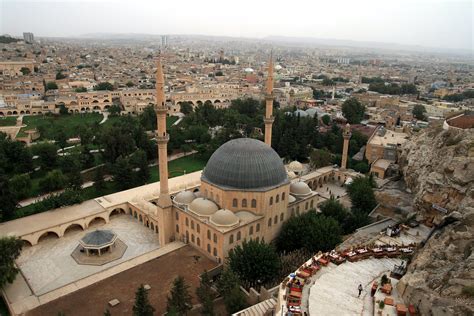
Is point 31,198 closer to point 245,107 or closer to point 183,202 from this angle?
point 183,202

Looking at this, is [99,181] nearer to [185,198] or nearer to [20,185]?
[20,185]

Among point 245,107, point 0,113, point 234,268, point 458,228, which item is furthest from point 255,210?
point 0,113

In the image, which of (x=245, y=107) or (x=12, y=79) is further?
(x=12, y=79)

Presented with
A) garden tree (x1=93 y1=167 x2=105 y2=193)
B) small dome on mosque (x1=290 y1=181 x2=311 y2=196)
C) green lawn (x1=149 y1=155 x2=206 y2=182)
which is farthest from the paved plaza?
green lawn (x1=149 y1=155 x2=206 y2=182)

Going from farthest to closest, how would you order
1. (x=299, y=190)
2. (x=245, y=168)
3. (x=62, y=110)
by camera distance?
(x=62, y=110) < (x=299, y=190) < (x=245, y=168)

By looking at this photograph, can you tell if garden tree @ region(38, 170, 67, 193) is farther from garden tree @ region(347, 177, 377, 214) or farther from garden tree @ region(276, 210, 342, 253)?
garden tree @ region(347, 177, 377, 214)

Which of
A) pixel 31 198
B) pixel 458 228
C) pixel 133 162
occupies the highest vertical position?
pixel 458 228

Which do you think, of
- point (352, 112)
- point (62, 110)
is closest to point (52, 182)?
point (62, 110)
